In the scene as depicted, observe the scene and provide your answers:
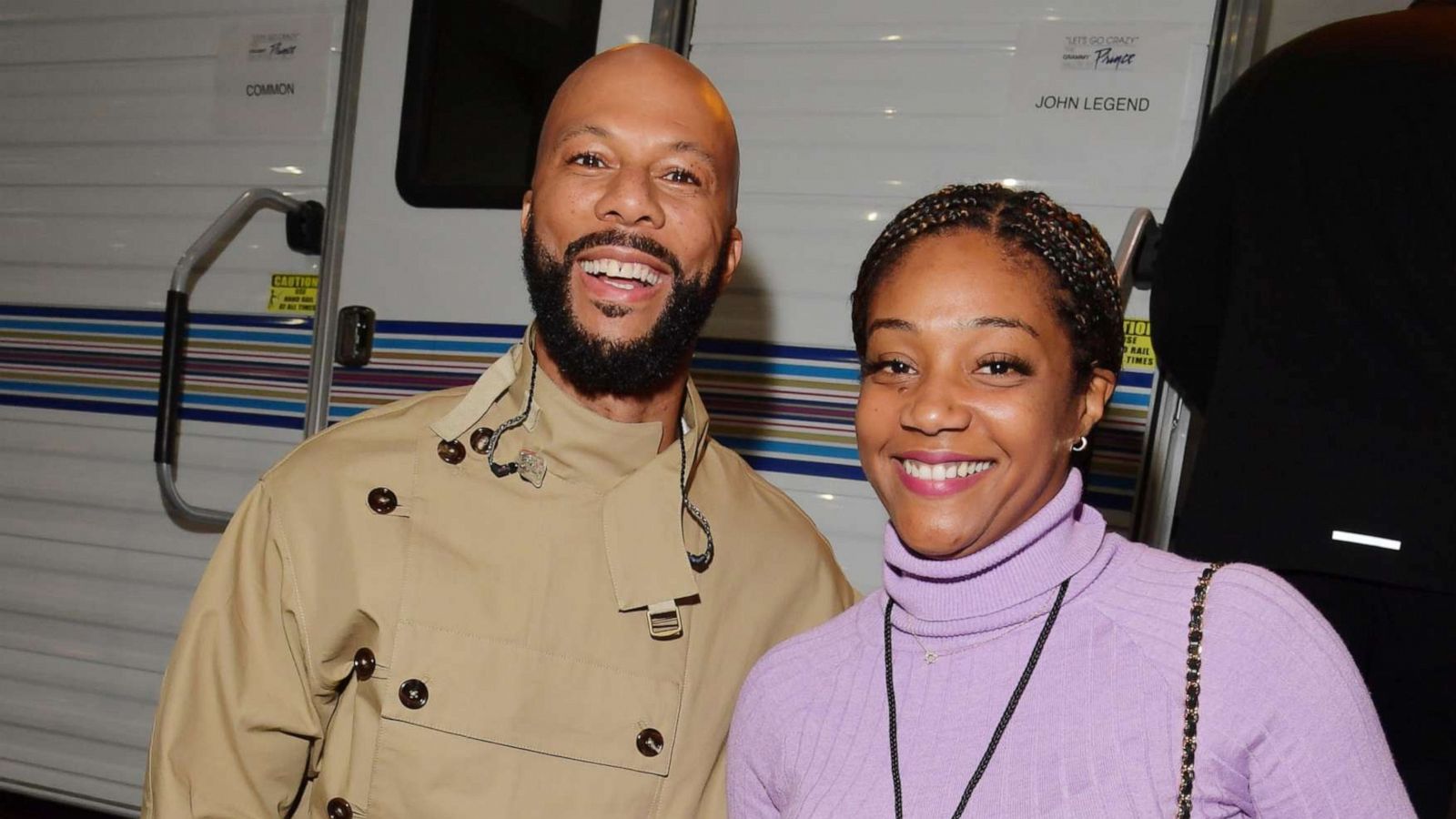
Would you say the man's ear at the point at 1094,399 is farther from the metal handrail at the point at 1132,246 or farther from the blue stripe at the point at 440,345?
the blue stripe at the point at 440,345

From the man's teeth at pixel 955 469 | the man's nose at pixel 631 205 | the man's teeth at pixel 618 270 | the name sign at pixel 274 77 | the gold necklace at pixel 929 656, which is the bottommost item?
the gold necklace at pixel 929 656

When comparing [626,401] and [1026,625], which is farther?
[626,401]

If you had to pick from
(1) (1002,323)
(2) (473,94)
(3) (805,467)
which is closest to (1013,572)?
(1) (1002,323)

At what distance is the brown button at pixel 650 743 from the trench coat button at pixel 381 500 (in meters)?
0.48

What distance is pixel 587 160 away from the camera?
2168 mm

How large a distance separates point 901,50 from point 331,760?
1995 millimetres

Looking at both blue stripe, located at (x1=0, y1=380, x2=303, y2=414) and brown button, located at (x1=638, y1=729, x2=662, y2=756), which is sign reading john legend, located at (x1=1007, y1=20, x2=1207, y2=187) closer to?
brown button, located at (x1=638, y1=729, x2=662, y2=756)

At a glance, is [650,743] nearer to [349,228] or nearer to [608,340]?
[608,340]

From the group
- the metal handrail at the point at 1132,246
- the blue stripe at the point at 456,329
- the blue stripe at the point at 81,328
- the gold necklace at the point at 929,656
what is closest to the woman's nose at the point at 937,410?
the gold necklace at the point at 929,656

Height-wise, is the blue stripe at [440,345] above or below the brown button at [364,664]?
above

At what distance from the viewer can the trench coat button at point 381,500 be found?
6.59 ft

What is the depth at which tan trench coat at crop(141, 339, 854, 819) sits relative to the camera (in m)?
1.93

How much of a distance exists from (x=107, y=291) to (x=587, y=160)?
8.25 feet

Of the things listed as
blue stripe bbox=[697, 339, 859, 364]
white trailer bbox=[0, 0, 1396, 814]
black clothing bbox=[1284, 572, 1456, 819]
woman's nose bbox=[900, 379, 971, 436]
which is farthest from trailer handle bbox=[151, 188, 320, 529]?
black clothing bbox=[1284, 572, 1456, 819]
